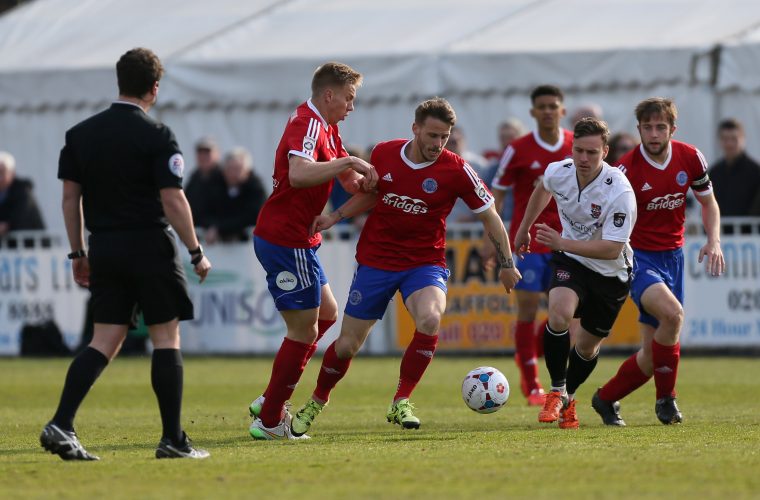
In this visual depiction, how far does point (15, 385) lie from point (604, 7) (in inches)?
353

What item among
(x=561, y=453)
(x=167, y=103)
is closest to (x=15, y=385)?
(x=167, y=103)

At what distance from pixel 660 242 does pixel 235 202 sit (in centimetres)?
806

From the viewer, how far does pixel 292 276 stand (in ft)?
29.2

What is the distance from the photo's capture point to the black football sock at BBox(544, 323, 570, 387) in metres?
9.80

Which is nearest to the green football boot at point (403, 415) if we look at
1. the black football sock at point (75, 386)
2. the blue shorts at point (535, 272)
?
the black football sock at point (75, 386)

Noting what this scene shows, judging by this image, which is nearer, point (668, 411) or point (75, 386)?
point (75, 386)

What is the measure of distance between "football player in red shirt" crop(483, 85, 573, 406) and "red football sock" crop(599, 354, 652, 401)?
5.37 ft

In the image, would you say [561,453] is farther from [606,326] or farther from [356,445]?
[606,326]

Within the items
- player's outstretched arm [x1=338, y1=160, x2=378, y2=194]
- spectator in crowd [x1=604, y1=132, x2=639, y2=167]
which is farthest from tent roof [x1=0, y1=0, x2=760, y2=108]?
player's outstretched arm [x1=338, y1=160, x2=378, y2=194]

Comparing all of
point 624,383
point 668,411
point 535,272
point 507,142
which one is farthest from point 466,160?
point 668,411

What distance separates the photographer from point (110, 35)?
20.6 m

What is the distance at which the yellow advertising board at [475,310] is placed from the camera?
16328 mm

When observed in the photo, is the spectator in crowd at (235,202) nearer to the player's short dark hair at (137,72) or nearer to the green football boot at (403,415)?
the green football boot at (403,415)

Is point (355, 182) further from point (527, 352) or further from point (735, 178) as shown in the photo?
point (735, 178)
